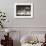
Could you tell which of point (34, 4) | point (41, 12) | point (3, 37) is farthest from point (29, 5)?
point (3, 37)

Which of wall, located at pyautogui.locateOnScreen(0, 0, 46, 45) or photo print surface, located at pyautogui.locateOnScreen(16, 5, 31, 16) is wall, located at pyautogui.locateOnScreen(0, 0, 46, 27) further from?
photo print surface, located at pyautogui.locateOnScreen(16, 5, 31, 16)

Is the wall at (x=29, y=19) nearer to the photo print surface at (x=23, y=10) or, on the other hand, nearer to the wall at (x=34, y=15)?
the wall at (x=34, y=15)

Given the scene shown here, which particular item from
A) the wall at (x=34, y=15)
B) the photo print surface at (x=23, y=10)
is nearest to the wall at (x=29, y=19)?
the wall at (x=34, y=15)

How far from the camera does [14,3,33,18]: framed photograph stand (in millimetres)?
3205

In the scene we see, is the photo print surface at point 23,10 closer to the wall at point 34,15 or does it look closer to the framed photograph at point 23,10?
the framed photograph at point 23,10

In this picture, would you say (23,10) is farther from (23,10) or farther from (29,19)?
(29,19)

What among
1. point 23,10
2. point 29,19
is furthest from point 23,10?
point 29,19

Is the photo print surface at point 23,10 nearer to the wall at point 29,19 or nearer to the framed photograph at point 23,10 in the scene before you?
the framed photograph at point 23,10

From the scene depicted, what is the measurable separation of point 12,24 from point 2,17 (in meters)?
0.39

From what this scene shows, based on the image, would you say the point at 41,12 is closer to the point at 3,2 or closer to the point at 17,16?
the point at 17,16

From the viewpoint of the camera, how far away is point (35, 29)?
3.23 metres

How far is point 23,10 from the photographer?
3.23m

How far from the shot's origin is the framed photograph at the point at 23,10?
321 cm

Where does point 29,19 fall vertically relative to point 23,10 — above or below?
below
